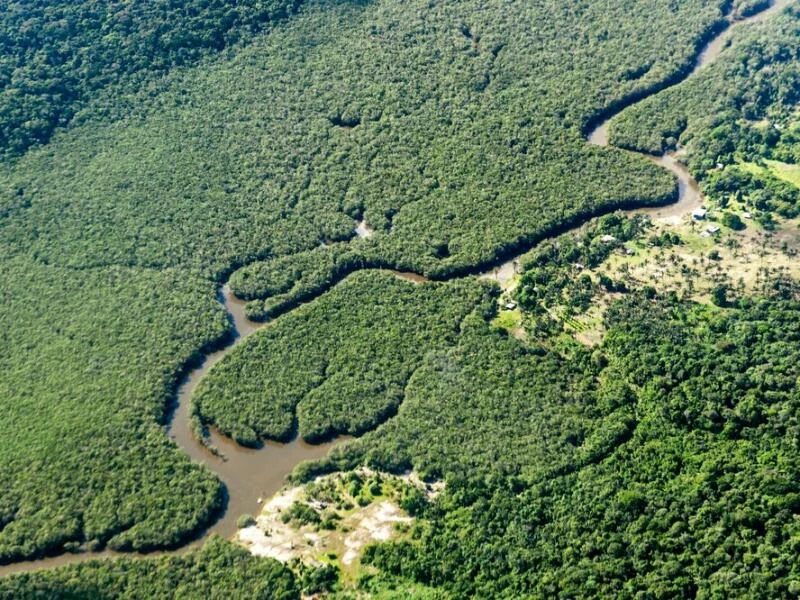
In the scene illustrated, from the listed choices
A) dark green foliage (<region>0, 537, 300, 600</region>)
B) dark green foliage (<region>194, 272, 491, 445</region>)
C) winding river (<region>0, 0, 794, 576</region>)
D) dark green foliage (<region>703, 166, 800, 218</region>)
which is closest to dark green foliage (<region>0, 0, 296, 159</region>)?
winding river (<region>0, 0, 794, 576</region>)

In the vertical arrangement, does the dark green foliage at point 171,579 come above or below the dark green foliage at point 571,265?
below

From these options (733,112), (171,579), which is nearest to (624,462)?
(171,579)

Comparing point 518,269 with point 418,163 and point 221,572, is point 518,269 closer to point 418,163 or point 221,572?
point 418,163

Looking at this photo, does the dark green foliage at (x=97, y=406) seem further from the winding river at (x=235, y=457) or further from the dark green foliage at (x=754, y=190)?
the dark green foliage at (x=754, y=190)

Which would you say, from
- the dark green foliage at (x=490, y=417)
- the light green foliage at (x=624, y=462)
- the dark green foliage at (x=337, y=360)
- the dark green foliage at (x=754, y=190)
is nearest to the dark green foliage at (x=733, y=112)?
the dark green foliage at (x=754, y=190)

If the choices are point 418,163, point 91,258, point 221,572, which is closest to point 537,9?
point 418,163

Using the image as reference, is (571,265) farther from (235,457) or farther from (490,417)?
(235,457)
